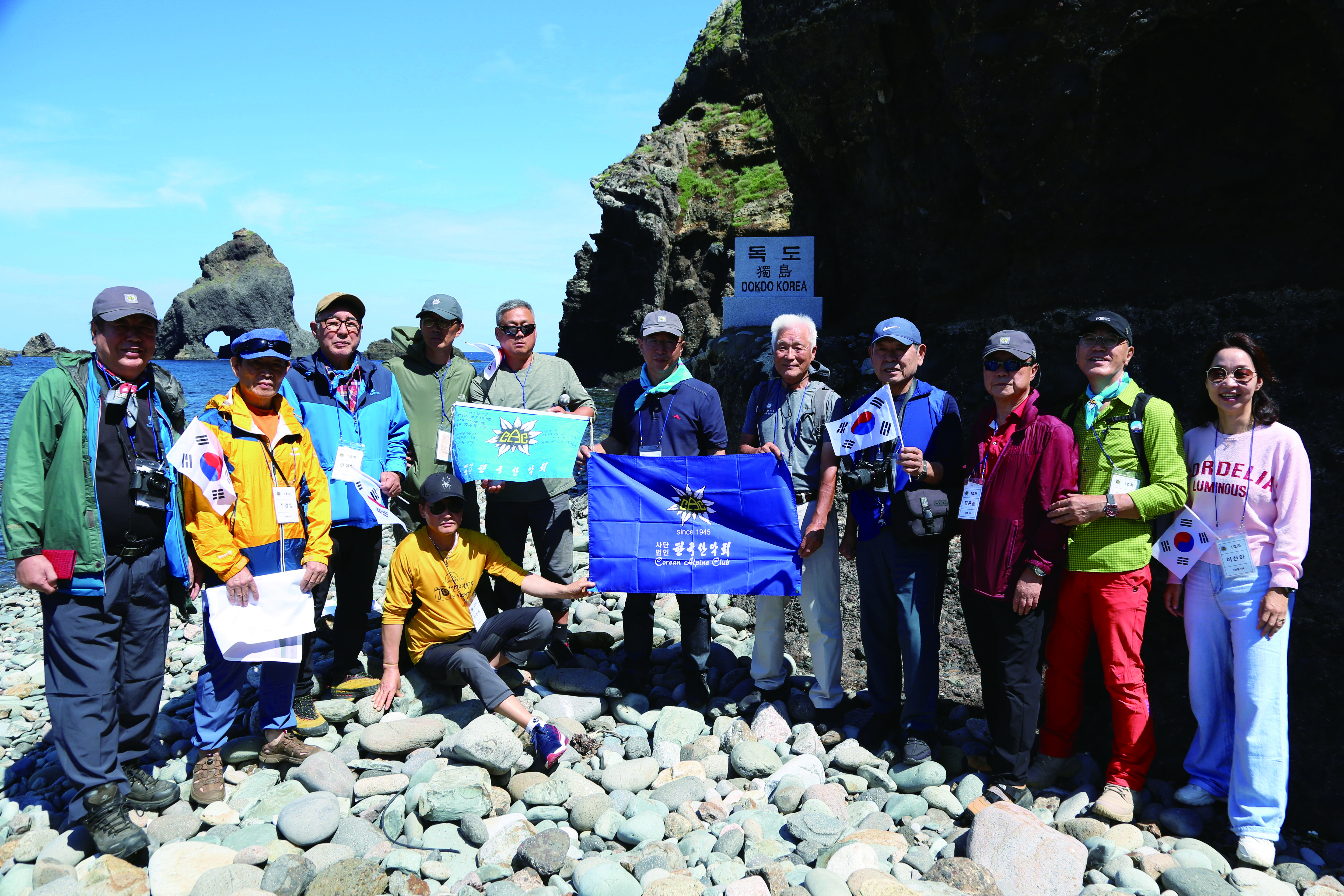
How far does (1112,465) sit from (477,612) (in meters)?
4.12

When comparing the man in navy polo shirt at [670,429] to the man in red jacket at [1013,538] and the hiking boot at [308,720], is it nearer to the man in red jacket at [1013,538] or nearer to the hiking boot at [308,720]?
the man in red jacket at [1013,538]

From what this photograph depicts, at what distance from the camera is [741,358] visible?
8.50 m

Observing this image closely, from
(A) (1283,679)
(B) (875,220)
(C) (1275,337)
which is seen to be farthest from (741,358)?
(A) (1283,679)

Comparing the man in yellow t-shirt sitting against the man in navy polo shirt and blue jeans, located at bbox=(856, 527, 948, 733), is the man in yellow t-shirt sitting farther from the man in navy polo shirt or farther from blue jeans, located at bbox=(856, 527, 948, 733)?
blue jeans, located at bbox=(856, 527, 948, 733)

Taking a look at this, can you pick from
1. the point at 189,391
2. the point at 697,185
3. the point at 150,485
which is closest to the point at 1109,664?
the point at 150,485

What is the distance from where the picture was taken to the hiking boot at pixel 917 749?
488cm

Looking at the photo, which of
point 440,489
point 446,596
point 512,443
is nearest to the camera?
point 440,489

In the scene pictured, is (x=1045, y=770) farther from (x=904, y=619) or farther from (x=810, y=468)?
(x=810, y=468)

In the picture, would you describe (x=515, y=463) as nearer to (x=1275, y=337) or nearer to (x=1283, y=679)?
(x=1283, y=679)

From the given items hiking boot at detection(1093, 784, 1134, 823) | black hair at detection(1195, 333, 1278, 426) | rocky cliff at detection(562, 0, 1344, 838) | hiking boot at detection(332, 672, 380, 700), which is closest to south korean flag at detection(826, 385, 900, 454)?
black hair at detection(1195, 333, 1278, 426)

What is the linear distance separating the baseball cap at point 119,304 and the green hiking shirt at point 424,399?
1.80 meters

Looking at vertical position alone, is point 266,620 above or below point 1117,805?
→ above

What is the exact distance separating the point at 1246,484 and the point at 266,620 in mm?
5383

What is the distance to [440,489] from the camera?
17.6 ft
